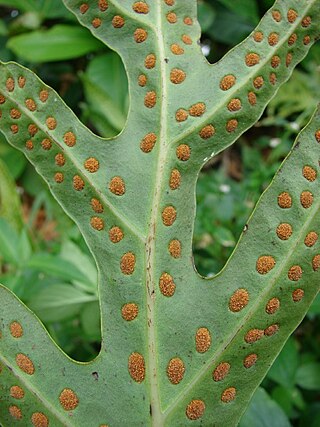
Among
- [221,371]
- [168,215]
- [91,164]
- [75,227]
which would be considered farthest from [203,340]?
[75,227]

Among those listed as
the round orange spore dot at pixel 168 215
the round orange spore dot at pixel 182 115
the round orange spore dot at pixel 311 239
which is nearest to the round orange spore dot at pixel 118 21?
the round orange spore dot at pixel 182 115

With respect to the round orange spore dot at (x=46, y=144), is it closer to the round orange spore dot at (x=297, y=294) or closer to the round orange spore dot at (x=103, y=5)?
the round orange spore dot at (x=103, y=5)

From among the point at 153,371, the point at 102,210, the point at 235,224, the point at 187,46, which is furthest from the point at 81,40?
the point at 153,371

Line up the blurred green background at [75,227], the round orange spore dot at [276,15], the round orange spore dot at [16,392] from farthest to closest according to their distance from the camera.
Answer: the blurred green background at [75,227] → the round orange spore dot at [276,15] → the round orange spore dot at [16,392]

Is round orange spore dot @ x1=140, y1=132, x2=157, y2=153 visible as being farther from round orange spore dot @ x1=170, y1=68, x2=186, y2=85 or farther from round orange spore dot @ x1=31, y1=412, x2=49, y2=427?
round orange spore dot @ x1=31, y1=412, x2=49, y2=427

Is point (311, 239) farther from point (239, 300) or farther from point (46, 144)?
point (46, 144)

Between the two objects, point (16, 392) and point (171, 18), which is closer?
point (16, 392)
